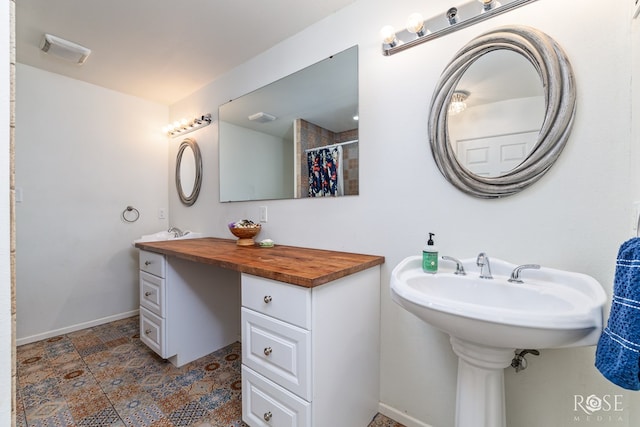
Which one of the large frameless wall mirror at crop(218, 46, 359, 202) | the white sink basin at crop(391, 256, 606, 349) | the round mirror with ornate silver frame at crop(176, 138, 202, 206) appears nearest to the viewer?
the white sink basin at crop(391, 256, 606, 349)

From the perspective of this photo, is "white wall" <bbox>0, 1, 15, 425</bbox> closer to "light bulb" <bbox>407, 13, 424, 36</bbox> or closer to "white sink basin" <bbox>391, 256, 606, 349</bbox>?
"white sink basin" <bbox>391, 256, 606, 349</bbox>

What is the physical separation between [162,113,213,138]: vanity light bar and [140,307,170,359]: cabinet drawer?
66.8 inches

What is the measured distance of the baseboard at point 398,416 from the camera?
1.34 m

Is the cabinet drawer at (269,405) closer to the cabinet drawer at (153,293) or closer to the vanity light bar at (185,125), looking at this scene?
the cabinet drawer at (153,293)

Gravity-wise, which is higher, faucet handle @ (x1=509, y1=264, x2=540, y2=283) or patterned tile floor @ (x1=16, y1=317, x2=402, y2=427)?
faucet handle @ (x1=509, y1=264, x2=540, y2=283)

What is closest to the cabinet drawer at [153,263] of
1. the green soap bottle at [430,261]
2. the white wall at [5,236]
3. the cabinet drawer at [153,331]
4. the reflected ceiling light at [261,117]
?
the cabinet drawer at [153,331]

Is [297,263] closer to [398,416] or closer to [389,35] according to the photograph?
[398,416]

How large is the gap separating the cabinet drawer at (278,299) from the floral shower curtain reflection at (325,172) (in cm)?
72

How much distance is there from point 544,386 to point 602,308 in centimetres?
56

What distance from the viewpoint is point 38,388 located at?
1649mm

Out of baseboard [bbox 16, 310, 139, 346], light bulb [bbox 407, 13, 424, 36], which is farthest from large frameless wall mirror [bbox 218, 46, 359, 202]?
baseboard [bbox 16, 310, 139, 346]

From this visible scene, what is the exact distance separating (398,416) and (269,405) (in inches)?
27.7

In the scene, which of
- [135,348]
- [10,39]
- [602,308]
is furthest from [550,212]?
[135,348]

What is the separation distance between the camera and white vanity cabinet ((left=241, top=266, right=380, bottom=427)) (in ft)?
3.47
